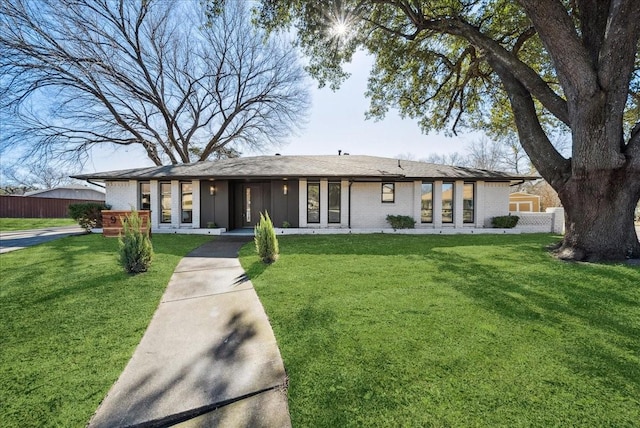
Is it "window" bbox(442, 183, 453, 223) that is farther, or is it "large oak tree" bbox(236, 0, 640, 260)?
"window" bbox(442, 183, 453, 223)

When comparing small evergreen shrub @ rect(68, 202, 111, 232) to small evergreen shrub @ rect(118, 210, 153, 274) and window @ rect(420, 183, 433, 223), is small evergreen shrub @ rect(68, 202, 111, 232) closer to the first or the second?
small evergreen shrub @ rect(118, 210, 153, 274)

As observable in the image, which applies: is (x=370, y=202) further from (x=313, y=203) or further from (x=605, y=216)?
(x=605, y=216)

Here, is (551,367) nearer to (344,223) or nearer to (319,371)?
(319,371)

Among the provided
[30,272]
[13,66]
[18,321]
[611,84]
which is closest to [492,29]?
[611,84]

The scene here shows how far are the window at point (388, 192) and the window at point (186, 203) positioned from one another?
925cm

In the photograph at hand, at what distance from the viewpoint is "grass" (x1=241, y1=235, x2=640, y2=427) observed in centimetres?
202

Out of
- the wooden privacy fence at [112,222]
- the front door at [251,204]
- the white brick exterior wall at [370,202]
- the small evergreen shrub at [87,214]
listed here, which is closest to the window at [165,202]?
the white brick exterior wall at [370,202]

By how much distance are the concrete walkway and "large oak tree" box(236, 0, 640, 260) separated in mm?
7773

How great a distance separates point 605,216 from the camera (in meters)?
6.30

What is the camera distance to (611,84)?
5781 mm

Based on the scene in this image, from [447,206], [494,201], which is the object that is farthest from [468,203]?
[494,201]

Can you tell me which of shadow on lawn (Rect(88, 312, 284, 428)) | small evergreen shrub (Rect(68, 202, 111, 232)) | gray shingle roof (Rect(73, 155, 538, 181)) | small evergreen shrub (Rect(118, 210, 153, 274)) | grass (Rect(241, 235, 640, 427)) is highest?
gray shingle roof (Rect(73, 155, 538, 181))

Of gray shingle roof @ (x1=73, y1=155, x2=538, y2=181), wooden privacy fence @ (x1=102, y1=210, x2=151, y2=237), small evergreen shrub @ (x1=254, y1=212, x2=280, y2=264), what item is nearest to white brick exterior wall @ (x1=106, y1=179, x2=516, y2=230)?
gray shingle roof @ (x1=73, y1=155, x2=538, y2=181)

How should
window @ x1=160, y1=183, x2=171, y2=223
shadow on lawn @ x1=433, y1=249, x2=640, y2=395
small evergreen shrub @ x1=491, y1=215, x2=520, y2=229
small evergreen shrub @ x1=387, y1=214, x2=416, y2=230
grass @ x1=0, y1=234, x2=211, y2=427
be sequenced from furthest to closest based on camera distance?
window @ x1=160, y1=183, x2=171, y2=223 < small evergreen shrub @ x1=491, y1=215, x2=520, y2=229 < small evergreen shrub @ x1=387, y1=214, x2=416, y2=230 < shadow on lawn @ x1=433, y1=249, x2=640, y2=395 < grass @ x1=0, y1=234, x2=211, y2=427
